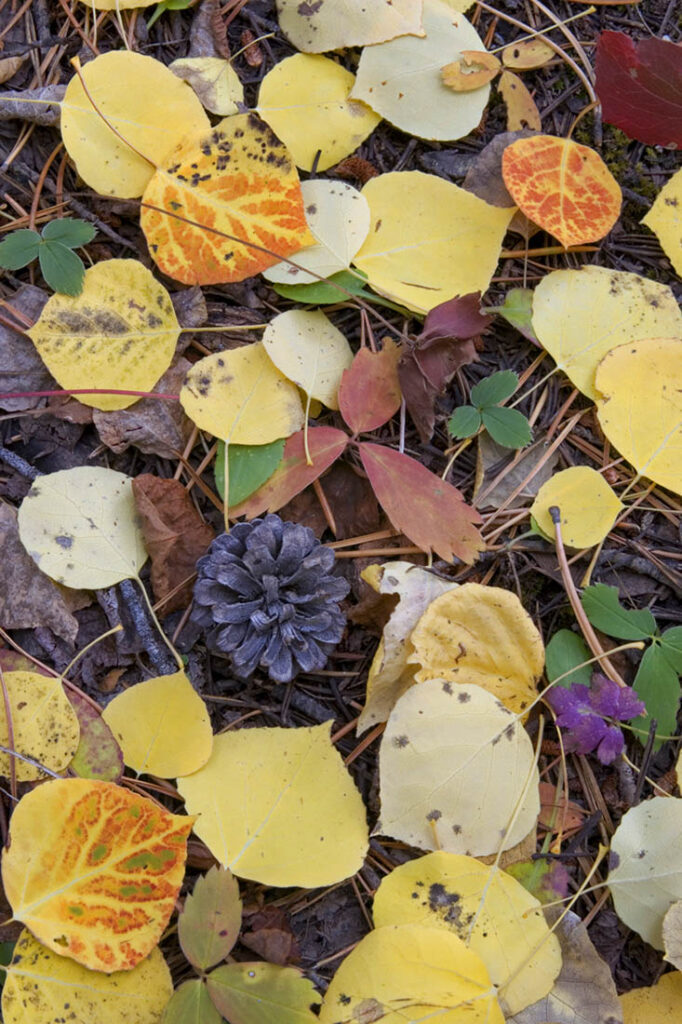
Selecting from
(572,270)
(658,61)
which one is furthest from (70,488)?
(658,61)

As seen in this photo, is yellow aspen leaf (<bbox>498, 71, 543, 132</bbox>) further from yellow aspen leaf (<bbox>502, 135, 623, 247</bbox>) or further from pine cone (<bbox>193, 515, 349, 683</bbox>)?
pine cone (<bbox>193, 515, 349, 683</bbox>)

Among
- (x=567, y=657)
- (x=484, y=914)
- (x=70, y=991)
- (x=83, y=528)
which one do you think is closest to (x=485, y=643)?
(x=567, y=657)

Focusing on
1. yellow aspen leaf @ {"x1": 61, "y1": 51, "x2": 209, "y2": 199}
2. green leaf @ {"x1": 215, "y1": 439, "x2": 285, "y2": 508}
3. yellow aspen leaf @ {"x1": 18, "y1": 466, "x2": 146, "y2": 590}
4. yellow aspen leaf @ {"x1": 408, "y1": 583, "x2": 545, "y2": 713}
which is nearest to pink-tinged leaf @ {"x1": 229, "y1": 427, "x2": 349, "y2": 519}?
green leaf @ {"x1": 215, "y1": 439, "x2": 285, "y2": 508}

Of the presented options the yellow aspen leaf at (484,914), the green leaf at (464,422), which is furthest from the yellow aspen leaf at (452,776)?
the green leaf at (464,422)

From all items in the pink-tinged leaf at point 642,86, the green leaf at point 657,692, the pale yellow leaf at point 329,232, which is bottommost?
the green leaf at point 657,692

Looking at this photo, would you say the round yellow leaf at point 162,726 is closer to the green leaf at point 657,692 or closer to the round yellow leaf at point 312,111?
the green leaf at point 657,692

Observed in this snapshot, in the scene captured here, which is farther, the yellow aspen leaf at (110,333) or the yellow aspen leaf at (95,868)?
the yellow aspen leaf at (110,333)

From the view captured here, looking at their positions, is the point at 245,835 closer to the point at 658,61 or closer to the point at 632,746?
the point at 632,746
